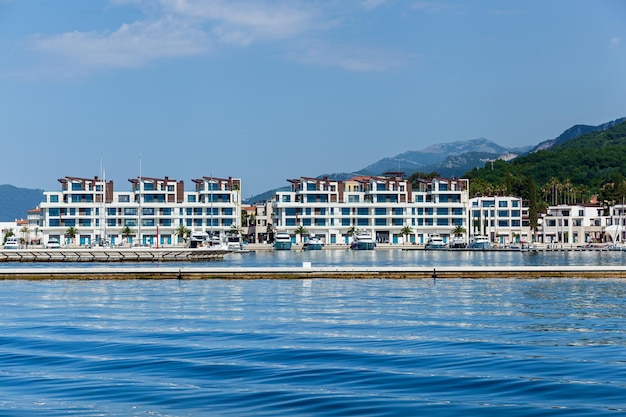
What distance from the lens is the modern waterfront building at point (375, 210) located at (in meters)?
134

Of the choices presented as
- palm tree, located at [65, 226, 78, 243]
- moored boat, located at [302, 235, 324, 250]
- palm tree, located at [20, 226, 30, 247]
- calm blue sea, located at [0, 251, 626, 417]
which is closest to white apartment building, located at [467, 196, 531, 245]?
moored boat, located at [302, 235, 324, 250]

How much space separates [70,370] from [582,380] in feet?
36.0

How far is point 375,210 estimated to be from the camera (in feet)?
445

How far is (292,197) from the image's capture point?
135250 mm

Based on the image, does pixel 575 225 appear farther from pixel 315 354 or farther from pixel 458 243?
pixel 315 354

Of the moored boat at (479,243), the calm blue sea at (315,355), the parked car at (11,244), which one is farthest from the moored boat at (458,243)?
the calm blue sea at (315,355)

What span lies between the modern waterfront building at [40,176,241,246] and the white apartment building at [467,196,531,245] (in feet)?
127

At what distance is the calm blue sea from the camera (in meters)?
16.1

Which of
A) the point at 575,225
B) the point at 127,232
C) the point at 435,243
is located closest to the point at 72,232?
the point at 127,232

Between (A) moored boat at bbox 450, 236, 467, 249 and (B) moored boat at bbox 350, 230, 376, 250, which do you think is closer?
(B) moored boat at bbox 350, 230, 376, 250

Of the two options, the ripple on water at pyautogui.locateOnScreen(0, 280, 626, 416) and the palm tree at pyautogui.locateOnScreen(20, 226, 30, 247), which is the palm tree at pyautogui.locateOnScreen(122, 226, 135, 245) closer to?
the palm tree at pyautogui.locateOnScreen(20, 226, 30, 247)

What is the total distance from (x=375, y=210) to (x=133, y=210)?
3617 cm

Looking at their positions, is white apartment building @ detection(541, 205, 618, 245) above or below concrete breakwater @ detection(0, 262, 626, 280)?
above

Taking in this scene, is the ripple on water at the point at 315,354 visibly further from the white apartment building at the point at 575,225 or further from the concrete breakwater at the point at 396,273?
the white apartment building at the point at 575,225
